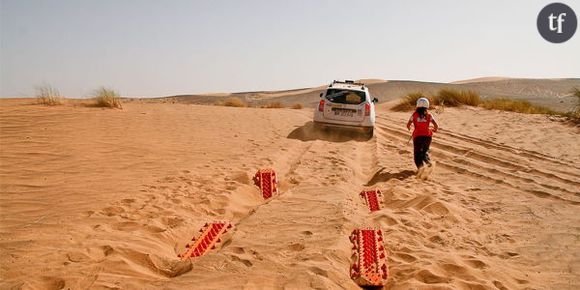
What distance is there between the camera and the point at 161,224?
4879 millimetres

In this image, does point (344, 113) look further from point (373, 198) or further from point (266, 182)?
point (373, 198)

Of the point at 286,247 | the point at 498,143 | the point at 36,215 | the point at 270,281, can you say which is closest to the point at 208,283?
the point at 270,281

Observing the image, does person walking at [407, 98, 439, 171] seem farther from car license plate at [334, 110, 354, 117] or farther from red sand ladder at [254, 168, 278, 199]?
car license plate at [334, 110, 354, 117]

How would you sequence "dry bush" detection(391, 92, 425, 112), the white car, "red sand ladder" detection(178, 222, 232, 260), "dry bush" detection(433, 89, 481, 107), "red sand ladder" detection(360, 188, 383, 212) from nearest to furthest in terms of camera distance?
"red sand ladder" detection(178, 222, 232, 260) < "red sand ladder" detection(360, 188, 383, 212) < the white car < "dry bush" detection(433, 89, 481, 107) < "dry bush" detection(391, 92, 425, 112)

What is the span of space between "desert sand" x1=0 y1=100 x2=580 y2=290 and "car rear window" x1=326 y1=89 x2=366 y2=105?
4.84ft

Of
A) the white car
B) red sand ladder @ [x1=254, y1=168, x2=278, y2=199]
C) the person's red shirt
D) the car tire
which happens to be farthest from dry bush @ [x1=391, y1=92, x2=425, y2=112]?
red sand ladder @ [x1=254, y1=168, x2=278, y2=199]

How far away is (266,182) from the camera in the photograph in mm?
6836

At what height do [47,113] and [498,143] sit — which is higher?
[47,113]

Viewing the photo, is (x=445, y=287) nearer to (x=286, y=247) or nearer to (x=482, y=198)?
(x=286, y=247)

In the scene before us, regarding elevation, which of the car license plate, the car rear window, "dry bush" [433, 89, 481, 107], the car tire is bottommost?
the car tire

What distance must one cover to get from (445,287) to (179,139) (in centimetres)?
795

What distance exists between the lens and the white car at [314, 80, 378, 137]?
11641mm

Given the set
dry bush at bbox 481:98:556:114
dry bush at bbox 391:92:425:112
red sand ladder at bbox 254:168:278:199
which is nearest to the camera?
red sand ladder at bbox 254:168:278:199

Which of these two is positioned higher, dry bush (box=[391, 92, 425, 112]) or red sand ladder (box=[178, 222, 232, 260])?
dry bush (box=[391, 92, 425, 112])
